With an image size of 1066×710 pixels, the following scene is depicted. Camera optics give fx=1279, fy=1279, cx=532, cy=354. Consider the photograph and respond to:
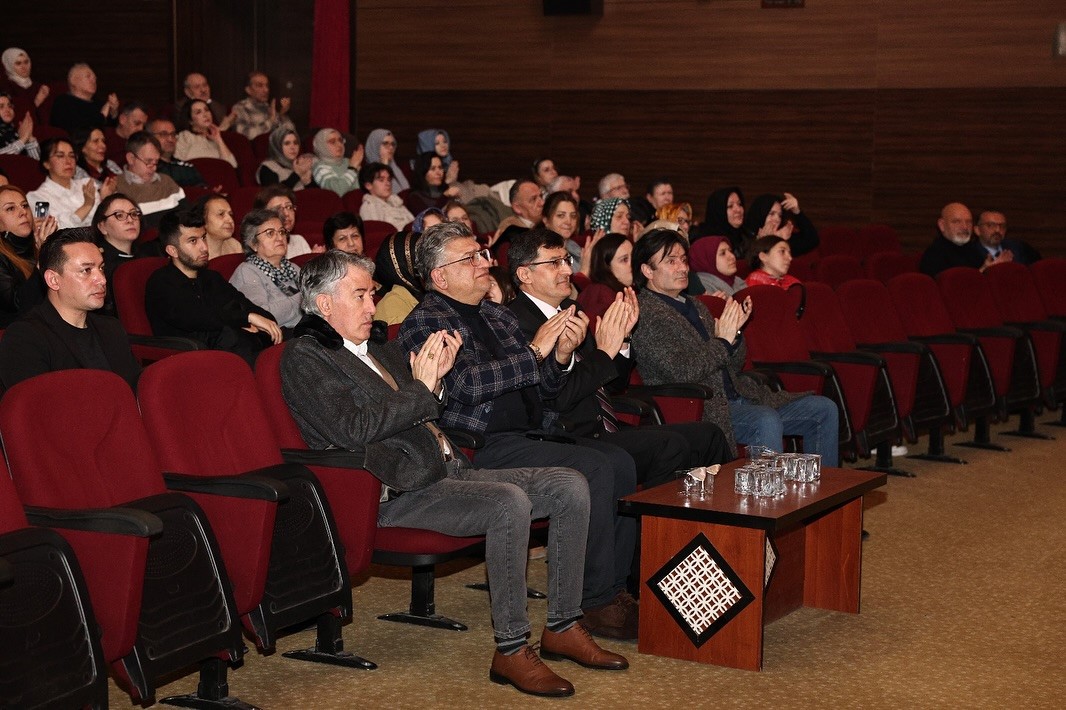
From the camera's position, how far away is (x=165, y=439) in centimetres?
277

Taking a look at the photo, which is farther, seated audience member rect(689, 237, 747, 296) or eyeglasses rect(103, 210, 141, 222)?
seated audience member rect(689, 237, 747, 296)

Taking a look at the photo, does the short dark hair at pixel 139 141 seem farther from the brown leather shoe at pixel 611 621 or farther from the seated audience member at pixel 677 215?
the brown leather shoe at pixel 611 621

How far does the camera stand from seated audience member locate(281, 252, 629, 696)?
2930 mm

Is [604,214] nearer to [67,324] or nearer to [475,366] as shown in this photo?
[475,366]

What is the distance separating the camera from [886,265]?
23.4ft

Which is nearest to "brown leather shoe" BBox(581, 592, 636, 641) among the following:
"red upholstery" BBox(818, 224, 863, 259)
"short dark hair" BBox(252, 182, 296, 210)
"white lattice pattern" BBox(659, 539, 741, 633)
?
"white lattice pattern" BBox(659, 539, 741, 633)

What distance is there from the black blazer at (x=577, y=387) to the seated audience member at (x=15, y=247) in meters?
1.61

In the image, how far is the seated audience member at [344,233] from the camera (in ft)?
15.9

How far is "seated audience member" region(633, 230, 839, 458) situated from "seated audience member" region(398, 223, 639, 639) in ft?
2.48

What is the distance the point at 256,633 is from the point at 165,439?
18.2 inches

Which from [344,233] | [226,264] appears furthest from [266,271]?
[344,233]

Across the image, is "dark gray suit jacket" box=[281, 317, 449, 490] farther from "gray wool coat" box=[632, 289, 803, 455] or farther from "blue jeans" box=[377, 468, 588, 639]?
"gray wool coat" box=[632, 289, 803, 455]

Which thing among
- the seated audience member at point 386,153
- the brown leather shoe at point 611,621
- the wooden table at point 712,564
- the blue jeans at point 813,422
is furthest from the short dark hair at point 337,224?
the seated audience member at point 386,153

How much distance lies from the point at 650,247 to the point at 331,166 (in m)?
4.01
